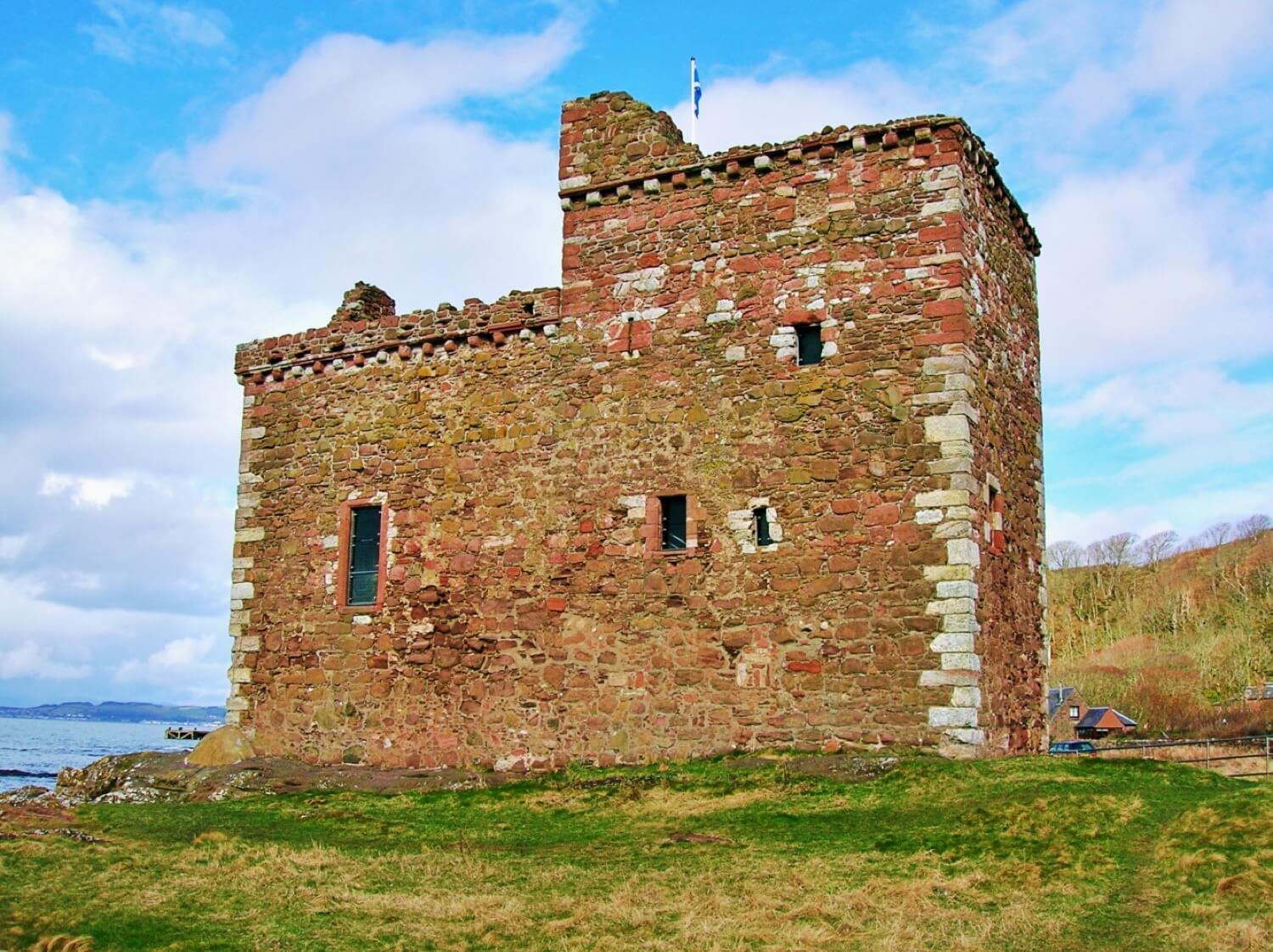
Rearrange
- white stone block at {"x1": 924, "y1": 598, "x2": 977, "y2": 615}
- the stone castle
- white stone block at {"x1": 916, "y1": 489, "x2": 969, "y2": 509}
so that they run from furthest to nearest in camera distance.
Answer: the stone castle < white stone block at {"x1": 916, "y1": 489, "x2": 969, "y2": 509} < white stone block at {"x1": 924, "y1": 598, "x2": 977, "y2": 615}

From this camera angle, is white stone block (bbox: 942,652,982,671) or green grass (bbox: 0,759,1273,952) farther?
white stone block (bbox: 942,652,982,671)

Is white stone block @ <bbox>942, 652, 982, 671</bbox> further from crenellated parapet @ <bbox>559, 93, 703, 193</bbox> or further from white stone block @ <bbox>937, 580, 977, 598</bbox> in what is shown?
crenellated parapet @ <bbox>559, 93, 703, 193</bbox>

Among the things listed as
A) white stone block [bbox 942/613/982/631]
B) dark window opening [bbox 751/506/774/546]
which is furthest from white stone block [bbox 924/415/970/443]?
dark window opening [bbox 751/506/774/546]

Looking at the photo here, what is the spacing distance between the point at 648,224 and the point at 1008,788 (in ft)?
29.2

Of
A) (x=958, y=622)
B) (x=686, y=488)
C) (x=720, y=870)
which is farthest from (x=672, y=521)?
(x=720, y=870)

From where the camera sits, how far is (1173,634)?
65.2 m

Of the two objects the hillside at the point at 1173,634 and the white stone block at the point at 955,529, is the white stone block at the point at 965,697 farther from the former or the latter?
the hillside at the point at 1173,634

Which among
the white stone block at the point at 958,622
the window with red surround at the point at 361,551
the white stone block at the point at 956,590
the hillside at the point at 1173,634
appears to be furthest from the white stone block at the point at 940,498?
the hillside at the point at 1173,634

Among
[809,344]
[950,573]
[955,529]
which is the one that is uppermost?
[809,344]

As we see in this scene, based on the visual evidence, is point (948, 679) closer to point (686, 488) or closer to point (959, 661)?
point (959, 661)

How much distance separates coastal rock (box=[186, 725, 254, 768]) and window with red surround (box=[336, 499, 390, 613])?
2716 millimetres

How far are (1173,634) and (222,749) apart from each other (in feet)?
191

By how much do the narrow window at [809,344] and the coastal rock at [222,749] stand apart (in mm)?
10346

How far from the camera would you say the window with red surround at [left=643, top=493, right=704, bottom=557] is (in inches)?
628
